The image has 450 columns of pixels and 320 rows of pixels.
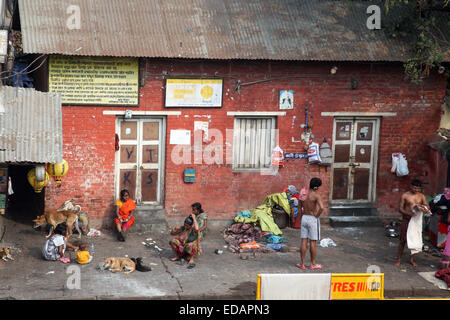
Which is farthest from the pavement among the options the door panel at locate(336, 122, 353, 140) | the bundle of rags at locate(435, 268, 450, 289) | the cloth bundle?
the door panel at locate(336, 122, 353, 140)

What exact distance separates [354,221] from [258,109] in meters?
3.42

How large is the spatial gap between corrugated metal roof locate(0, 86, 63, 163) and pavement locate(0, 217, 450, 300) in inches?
81.5

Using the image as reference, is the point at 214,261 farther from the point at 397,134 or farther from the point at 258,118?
the point at 397,134

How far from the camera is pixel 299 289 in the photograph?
9.31m

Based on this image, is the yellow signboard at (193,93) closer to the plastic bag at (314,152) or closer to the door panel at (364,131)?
the plastic bag at (314,152)

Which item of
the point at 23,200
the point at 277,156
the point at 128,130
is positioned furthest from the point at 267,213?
the point at 23,200

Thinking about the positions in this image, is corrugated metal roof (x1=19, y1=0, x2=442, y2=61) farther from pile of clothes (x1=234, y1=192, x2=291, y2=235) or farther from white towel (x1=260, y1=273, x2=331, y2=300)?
white towel (x1=260, y1=273, x2=331, y2=300)

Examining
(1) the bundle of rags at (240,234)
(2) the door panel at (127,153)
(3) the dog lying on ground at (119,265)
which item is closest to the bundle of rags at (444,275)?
(1) the bundle of rags at (240,234)

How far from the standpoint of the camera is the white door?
14.2m

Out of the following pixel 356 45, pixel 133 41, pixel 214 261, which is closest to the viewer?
pixel 214 261

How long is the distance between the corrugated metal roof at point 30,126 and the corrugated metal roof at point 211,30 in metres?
1.42

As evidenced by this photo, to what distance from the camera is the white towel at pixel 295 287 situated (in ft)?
30.1

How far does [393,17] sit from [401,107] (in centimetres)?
211
